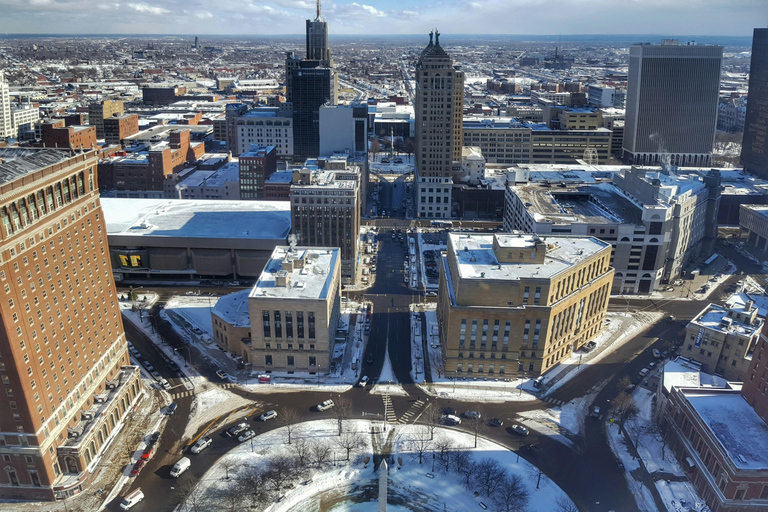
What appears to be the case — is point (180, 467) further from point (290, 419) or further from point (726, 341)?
point (726, 341)

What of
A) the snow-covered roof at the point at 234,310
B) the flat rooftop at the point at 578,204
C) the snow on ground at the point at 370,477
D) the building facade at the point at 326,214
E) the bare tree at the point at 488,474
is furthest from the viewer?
the flat rooftop at the point at 578,204

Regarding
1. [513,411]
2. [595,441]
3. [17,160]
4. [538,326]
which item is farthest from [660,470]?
[17,160]

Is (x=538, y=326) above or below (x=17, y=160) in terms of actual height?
below

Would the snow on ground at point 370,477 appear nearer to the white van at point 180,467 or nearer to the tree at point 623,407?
the white van at point 180,467

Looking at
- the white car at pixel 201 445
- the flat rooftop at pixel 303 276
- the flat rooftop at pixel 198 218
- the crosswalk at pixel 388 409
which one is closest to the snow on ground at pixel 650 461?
the crosswalk at pixel 388 409

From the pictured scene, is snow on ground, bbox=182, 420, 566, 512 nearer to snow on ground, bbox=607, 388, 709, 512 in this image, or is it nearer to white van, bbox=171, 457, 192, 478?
white van, bbox=171, 457, 192, 478

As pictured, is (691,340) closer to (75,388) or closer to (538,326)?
(538,326)
